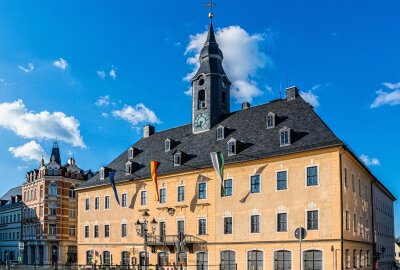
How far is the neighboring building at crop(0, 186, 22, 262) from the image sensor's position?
84.5 m

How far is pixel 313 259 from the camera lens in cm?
3772

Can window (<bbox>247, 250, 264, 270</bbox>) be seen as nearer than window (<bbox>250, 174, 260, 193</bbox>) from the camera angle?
Yes

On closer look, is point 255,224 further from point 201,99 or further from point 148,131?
point 148,131

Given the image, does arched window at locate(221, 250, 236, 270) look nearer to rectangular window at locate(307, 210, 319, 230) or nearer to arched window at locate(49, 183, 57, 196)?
rectangular window at locate(307, 210, 319, 230)

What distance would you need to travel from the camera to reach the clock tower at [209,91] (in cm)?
5181

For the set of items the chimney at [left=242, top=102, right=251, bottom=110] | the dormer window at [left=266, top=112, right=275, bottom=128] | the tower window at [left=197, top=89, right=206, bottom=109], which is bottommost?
the dormer window at [left=266, top=112, right=275, bottom=128]

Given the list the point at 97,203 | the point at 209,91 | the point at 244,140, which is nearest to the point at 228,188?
the point at 244,140

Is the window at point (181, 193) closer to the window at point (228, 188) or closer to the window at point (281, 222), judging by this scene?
the window at point (228, 188)

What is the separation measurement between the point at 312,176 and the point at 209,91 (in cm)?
1713

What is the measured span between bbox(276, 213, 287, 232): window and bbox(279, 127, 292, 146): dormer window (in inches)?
231

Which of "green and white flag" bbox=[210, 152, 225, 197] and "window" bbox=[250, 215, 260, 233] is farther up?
"green and white flag" bbox=[210, 152, 225, 197]

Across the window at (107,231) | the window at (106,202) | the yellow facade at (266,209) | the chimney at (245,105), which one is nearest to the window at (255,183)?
the yellow facade at (266,209)

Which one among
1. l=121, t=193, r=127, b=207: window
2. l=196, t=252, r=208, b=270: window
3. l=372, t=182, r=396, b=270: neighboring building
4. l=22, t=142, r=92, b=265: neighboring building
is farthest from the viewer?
l=22, t=142, r=92, b=265: neighboring building

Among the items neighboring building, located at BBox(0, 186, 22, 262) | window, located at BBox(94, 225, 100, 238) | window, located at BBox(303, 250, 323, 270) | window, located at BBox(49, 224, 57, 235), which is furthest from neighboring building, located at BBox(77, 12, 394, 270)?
neighboring building, located at BBox(0, 186, 22, 262)
